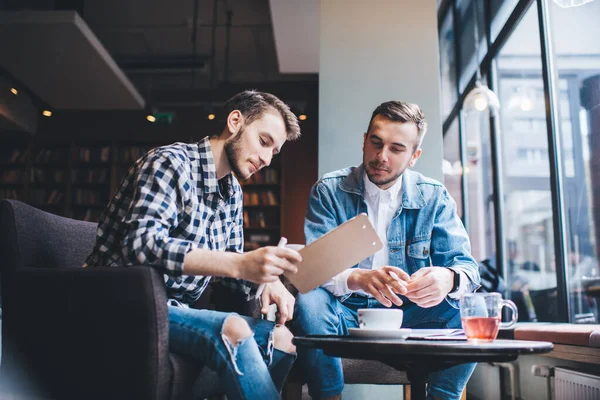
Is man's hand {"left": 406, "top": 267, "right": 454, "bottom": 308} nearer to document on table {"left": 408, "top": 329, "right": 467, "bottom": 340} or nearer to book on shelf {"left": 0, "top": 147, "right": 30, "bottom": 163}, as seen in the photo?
document on table {"left": 408, "top": 329, "right": 467, "bottom": 340}

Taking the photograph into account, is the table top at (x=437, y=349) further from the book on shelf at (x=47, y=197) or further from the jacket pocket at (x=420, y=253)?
the book on shelf at (x=47, y=197)

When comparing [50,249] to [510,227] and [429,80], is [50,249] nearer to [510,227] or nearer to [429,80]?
[429,80]

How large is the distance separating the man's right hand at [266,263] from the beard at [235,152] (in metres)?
0.48

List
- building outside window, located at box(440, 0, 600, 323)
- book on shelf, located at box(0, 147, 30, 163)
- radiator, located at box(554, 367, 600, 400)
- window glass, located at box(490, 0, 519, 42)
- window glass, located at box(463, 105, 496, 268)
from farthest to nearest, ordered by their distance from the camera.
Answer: book on shelf, located at box(0, 147, 30, 163) < window glass, located at box(463, 105, 496, 268) < window glass, located at box(490, 0, 519, 42) < building outside window, located at box(440, 0, 600, 323) < radiator, located at box(554, 367, 600, 400)

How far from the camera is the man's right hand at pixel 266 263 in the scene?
54.2 inches

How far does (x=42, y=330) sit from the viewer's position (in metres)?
1.47

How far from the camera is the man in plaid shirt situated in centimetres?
139

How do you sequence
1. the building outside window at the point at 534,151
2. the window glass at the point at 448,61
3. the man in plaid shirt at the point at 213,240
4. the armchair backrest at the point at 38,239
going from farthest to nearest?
the window glass at the point at 448,61 → the building outside window at the point at 534,151 → the armchair backrest at the point at 38,239 → the man in plaid shirt at the point at 213,240

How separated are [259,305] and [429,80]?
5.77ft

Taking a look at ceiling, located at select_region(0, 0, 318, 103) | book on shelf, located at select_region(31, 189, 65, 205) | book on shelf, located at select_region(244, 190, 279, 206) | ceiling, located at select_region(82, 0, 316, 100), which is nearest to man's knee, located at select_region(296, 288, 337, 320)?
ceiling, located at select_region(0, 0, 318, 103)

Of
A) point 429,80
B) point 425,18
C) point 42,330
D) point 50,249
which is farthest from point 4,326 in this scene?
point 425,18

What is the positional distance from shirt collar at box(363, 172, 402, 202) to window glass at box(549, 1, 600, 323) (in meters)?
1.61

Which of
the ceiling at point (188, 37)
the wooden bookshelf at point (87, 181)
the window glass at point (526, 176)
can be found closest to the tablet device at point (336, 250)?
the window glass at point (526, 176)

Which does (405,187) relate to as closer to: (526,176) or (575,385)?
(575,385)
